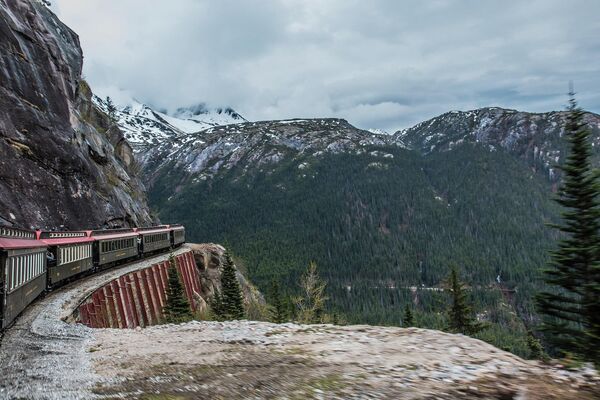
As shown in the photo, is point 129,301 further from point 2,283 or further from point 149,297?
point 2,283

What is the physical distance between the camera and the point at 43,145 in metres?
50.9

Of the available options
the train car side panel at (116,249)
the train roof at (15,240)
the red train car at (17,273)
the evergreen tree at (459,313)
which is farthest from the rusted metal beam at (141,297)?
the evergreen tree at (459,313)

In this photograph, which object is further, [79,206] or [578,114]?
[79,206]

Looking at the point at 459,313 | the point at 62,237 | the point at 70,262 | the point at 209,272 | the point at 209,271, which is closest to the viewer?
the point at 70,262

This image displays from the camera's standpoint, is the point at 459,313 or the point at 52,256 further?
the point at 459,313

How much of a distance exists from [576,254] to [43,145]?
53.4m

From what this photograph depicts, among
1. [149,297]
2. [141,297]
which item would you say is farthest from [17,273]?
[149,297]

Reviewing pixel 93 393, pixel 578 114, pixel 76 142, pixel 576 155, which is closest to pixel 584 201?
pixel 576 155

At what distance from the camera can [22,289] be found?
A: 62.9 ft

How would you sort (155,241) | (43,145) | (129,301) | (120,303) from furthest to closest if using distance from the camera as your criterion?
(155,241) → (43,145) → (129,301) → (120,303)

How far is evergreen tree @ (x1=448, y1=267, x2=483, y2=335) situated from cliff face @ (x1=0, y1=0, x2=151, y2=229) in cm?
4016

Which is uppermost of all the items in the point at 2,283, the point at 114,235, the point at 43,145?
the point at 43,145

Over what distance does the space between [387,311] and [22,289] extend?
19111 cm

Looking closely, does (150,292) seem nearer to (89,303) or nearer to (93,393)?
(89,303)
